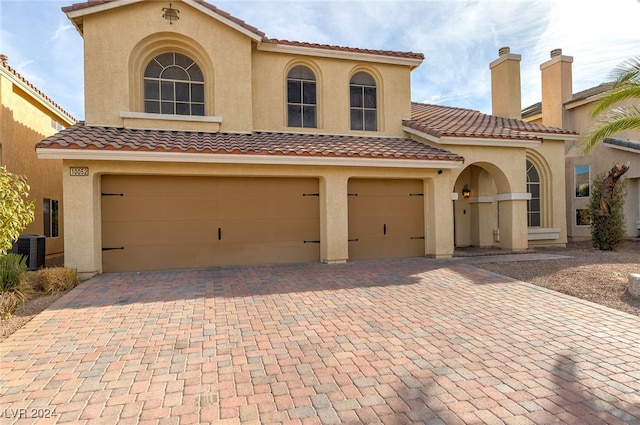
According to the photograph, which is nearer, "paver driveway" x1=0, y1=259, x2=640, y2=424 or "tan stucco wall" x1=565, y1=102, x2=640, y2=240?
"paver driveway" x1=0, y1=259, x2=640, y2=424

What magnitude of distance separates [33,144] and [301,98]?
10169 millimetres

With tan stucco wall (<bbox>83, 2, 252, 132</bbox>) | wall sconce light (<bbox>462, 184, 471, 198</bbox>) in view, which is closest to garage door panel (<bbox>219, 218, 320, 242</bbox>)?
tan stucco wall (<bbox>83, 2, 252, 132</bbox>)

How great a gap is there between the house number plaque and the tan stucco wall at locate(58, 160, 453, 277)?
0.08 metres

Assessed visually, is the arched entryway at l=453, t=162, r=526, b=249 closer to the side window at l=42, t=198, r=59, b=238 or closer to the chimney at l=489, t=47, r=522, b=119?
the chimney at l=489, t=47, r=522, b=119

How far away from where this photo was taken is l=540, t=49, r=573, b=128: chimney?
1777 centimetres

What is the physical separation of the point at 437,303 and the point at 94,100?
Answer: 10.5 m

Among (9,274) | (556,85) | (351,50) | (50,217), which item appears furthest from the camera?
(556,85)

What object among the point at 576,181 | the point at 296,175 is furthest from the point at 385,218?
the point at 576,181

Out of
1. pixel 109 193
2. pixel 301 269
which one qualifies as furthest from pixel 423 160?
pixel 109 193

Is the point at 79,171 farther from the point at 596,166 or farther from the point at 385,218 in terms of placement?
the point at 596,166

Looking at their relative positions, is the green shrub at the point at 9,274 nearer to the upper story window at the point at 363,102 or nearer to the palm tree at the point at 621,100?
the upper story window at the point at 363,102

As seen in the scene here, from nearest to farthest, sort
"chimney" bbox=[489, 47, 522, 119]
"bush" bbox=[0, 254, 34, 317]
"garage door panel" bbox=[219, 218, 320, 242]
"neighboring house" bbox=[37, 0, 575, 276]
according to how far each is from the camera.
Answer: "bush" bbox=[0, 254, 34, 317], "neighboring house" bbox=[37, 0, 575, 276], "garage door panel" bbox=[219, 218, 320, 242], "chimney" bbox=[489, 47, 522, 119]

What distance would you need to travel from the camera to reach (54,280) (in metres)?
7.42

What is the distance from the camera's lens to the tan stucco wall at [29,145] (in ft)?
37.7
